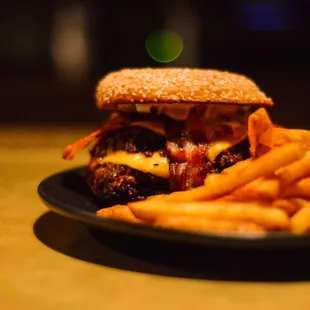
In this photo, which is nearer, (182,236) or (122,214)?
(182,236)

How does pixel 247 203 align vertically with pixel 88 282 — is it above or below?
above

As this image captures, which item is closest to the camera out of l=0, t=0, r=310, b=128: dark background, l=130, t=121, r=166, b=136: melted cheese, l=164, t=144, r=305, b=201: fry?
l=164, t=144, r=305, b=201: fry

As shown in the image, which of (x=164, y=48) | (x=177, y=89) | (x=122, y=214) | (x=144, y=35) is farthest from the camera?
(x=164, y=48)

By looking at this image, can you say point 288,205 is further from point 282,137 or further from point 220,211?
point 282,137

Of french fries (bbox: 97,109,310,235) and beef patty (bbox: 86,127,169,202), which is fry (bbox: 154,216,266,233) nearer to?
french fries (bbox: 97,109,310,235)

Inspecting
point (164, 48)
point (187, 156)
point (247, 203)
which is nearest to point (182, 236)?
point (247, 203)

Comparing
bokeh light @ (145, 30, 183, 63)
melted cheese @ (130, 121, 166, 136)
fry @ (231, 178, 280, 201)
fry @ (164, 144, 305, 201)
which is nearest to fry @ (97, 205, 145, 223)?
fry @ (164, 144, 305, 201)

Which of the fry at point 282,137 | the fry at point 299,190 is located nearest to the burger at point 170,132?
the fry at point 282,137
